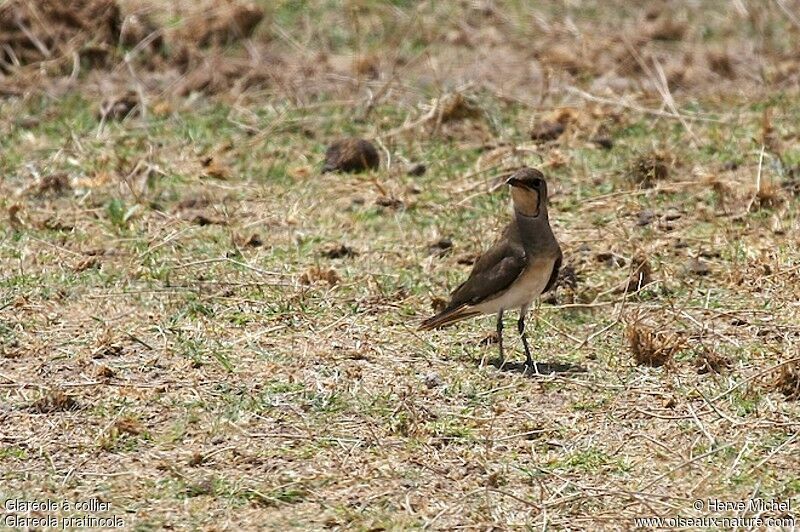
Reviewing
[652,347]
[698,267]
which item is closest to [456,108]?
[698,267]

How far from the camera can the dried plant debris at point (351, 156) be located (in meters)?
8.77

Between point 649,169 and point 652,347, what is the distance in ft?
7.33

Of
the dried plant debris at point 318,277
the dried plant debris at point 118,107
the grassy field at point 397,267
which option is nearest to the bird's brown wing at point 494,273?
the grassy field at point 397,267

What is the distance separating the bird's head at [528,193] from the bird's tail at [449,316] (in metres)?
0.48

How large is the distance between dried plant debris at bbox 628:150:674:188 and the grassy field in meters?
0.02

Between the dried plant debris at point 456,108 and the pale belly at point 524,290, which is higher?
the pale belly at point 524,290

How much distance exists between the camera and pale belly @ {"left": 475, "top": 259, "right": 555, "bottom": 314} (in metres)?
6.45

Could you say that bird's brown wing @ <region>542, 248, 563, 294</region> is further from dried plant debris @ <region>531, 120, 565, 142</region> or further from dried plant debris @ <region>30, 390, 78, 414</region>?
dried plant debris @ <region>531, 120, 565, 142</region>

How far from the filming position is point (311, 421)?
18.9ft

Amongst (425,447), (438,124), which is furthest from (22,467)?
(438,124)

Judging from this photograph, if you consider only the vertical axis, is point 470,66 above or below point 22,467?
below

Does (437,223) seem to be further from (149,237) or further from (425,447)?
(425,447)

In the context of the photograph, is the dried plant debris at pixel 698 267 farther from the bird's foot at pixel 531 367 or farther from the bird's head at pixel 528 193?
the bird's foot at pixel 531 367

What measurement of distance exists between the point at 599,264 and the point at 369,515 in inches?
112
